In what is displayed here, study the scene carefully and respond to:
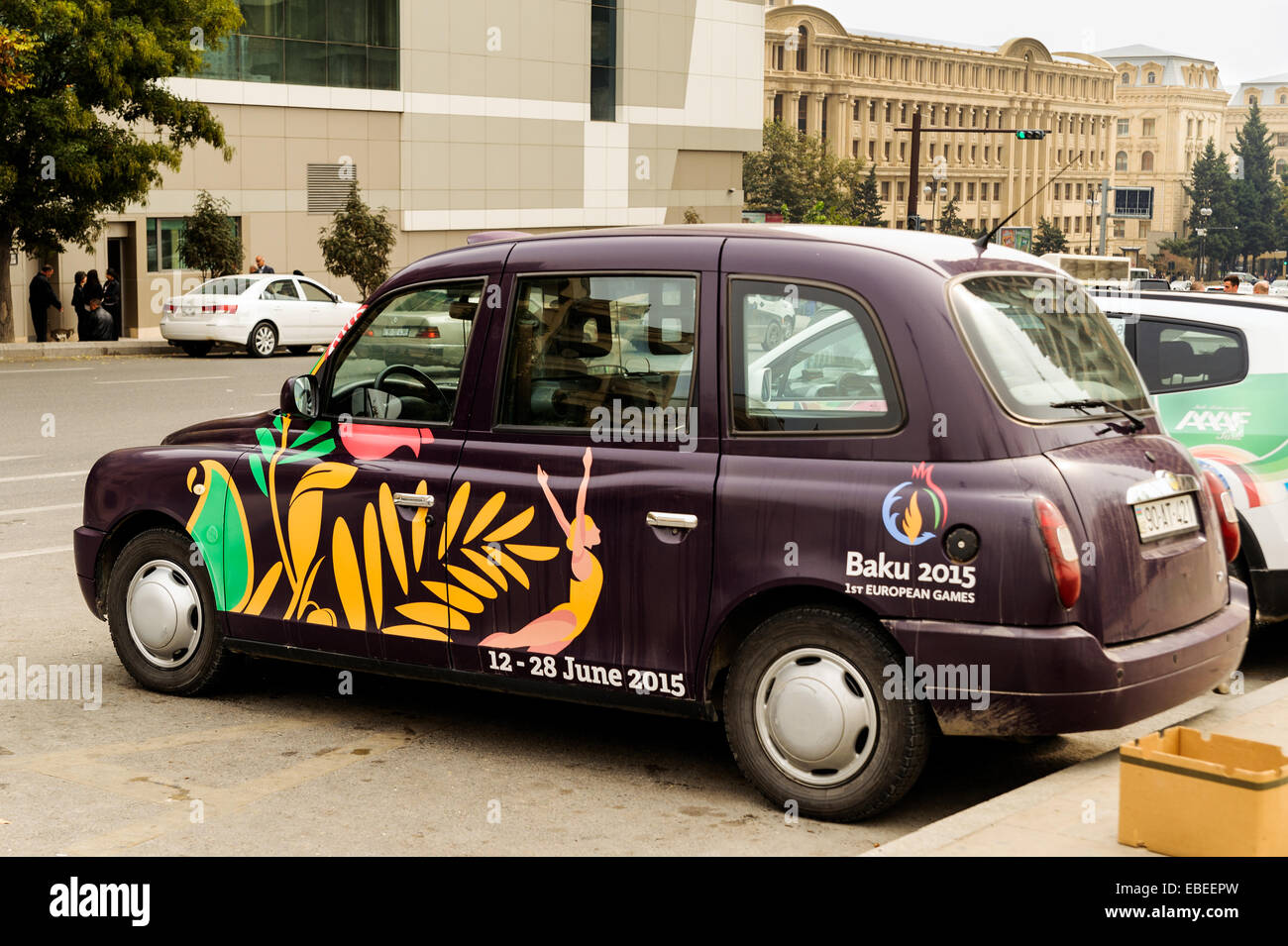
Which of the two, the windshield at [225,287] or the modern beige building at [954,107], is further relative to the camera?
the modern beige building at [954,107]

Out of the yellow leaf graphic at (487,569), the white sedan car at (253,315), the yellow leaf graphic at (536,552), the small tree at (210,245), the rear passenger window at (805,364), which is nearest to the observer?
the rear passenger window at (805,364)

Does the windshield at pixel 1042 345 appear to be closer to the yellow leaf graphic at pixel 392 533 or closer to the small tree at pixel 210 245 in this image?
the yellow leaf graphic at pixel 392 533

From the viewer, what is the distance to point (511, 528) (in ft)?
18.9

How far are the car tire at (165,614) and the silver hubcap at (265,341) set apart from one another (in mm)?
24010

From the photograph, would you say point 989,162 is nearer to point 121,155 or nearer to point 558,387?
point 121,155

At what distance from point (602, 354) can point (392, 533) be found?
1061 millimetres

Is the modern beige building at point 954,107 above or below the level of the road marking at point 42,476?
above

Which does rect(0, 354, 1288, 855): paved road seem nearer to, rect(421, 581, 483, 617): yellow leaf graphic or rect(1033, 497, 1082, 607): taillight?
rect(421, 581, 483, 617): yellow leaf graphic

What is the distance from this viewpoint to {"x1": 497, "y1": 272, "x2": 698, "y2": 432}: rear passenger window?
5.57m

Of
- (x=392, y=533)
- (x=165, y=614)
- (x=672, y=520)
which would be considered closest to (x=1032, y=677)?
(x=672, y=520)

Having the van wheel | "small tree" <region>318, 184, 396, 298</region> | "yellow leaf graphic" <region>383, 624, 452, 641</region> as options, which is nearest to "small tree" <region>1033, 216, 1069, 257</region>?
"small tree" <region>318, 184, 396, 298</region>

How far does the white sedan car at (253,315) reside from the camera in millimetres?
29984

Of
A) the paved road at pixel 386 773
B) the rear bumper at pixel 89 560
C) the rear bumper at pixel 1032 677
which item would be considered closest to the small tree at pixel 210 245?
the paved road at pixel 386 773
